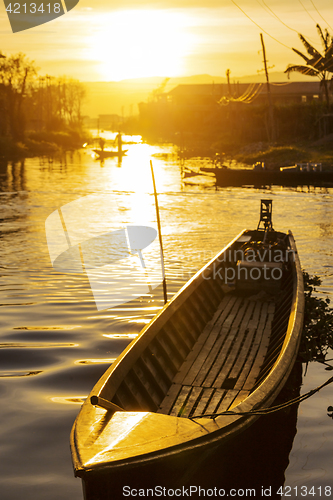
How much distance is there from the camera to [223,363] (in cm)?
729

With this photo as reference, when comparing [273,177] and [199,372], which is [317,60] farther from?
[199,372]

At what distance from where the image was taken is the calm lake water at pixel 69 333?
5.57 m

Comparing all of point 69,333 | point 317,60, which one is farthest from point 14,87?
point 69,333

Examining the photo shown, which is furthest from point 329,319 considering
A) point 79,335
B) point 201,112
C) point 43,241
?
point 201,112

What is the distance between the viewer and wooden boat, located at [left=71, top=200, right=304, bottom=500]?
362 centimetres

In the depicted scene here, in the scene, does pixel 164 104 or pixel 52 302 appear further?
pixel 164 104

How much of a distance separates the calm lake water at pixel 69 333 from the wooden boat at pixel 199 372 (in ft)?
2.10

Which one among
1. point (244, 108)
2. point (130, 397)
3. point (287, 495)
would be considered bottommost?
point (287, 495)

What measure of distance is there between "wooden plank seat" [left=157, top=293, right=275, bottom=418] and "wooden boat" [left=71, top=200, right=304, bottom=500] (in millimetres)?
14

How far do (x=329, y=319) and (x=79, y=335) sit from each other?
463 cm

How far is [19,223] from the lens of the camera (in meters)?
23.4

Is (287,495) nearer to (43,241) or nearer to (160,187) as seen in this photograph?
(43,241)

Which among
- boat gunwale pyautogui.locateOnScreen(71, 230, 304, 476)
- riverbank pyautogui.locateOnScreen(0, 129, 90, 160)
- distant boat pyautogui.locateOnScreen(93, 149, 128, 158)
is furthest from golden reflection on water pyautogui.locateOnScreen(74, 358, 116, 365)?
distant boat pyautogui.locateOnScreen(93, 149, 128, 158)

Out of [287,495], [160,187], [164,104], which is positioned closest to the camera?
[287,495]
